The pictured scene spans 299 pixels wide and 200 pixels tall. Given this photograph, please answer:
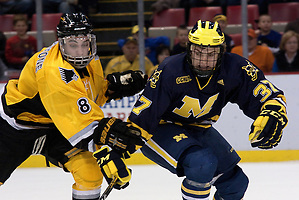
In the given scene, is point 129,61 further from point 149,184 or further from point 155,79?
point 155,79

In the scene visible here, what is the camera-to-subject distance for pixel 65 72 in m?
3.10

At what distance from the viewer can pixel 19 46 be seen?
5.43 m

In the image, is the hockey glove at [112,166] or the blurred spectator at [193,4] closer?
the hockey glove at [112,166]

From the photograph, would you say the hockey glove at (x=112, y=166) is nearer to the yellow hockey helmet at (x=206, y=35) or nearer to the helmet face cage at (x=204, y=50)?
the helmet face cage at (x=204, y=50)

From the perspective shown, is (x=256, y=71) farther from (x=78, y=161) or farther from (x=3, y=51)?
(x=3, y=51)

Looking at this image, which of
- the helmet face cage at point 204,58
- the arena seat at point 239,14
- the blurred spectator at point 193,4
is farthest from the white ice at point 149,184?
the blurred spectator at point 193,4

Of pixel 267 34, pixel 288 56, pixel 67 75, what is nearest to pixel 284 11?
pixel 267 34

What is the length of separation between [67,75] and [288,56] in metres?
2.87

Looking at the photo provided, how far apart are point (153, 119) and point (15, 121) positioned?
2.83 feet

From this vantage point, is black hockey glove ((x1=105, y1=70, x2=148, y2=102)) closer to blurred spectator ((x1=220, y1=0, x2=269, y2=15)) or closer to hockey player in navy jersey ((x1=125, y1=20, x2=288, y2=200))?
hockey player in navy jersey ((x1=125, y1=20, x2=288, y2=200))

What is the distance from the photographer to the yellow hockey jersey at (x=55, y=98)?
3.04 metres

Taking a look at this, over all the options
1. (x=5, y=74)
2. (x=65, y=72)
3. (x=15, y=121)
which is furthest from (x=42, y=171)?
(x=65, y=72)

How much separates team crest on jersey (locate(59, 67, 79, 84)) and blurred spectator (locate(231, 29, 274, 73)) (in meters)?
2.55

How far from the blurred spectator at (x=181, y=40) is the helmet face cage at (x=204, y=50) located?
2203 millimetres
